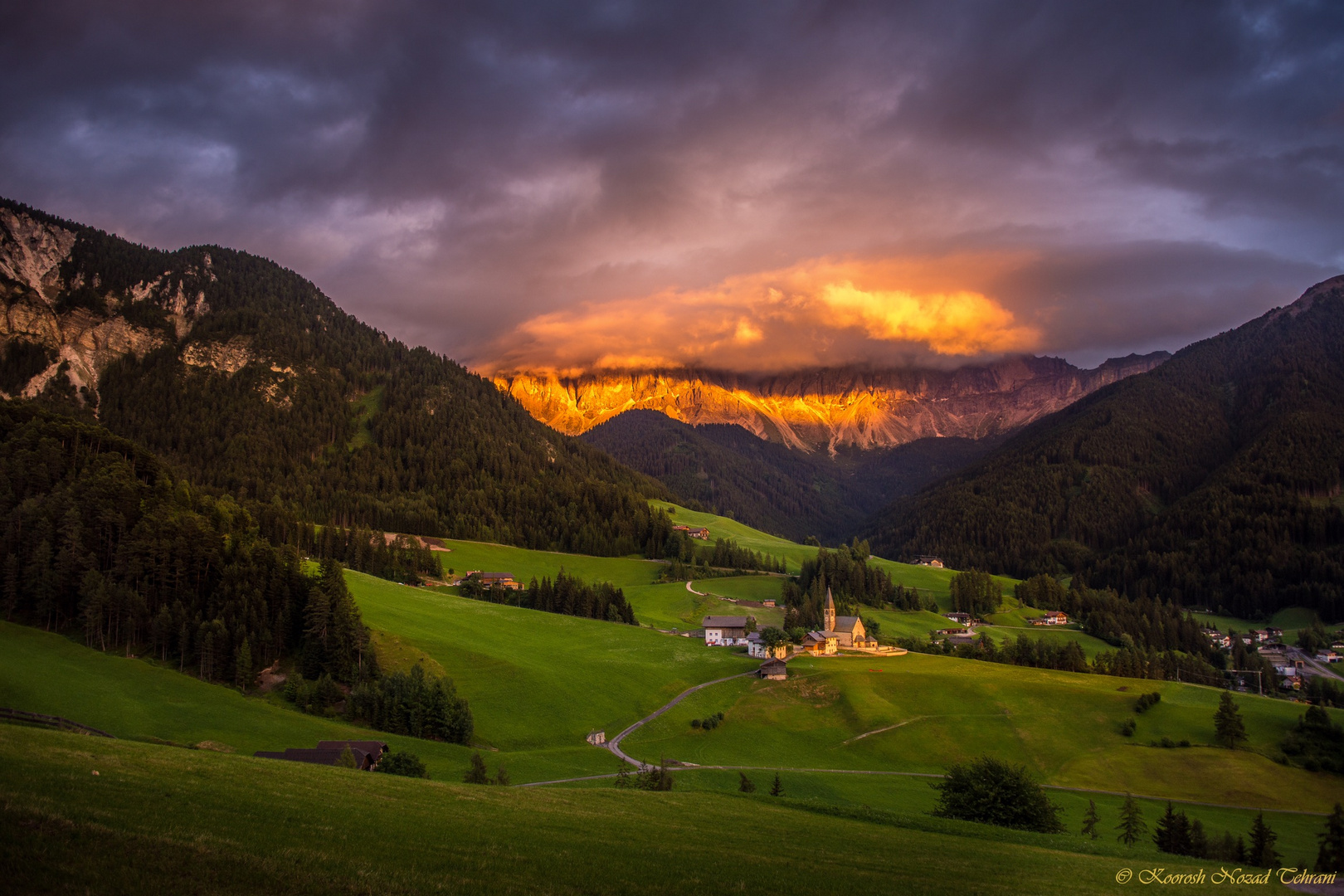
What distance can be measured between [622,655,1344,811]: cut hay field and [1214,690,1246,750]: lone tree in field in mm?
1473

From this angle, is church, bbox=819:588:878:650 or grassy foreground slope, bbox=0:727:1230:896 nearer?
grassy foreground slope, bbox=0:727:1230:896

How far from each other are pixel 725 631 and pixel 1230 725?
7444 centimetres

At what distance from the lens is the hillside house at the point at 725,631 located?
13200cm

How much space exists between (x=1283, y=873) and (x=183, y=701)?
3155 inches

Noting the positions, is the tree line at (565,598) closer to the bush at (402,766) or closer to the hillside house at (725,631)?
the hillside house at (725,631)

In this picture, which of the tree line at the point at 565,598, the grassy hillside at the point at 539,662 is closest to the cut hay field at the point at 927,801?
the grassy hillside at the point at 539,662

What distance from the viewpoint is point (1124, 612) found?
586 ft

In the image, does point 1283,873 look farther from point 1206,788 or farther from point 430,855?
point 1206,788

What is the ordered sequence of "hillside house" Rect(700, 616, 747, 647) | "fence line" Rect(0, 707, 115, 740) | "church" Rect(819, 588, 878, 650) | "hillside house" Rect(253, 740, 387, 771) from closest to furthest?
"fence line" Rect(0, 707, 115, 740), "hillside house" Rect(253, 740, 387, 771), "church" Rect(819, 588, 878, 650), "hillside house" Rect(700, 616, 747, 647)

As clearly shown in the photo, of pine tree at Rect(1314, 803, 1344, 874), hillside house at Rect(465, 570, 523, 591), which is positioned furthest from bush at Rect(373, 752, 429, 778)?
hillside house at Rect(465, 570, 523, 591)

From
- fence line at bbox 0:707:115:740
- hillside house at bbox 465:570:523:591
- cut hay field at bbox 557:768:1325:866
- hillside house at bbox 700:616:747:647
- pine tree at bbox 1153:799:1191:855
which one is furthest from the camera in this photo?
hillside house at bbox 465:570:523:591

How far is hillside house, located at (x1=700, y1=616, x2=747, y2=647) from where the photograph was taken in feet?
433

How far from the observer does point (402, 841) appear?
20922 mm

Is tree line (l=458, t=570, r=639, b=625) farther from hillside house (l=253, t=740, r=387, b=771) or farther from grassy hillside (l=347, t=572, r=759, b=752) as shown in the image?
hillside house (l=253, t=740, r=387, b=771)
